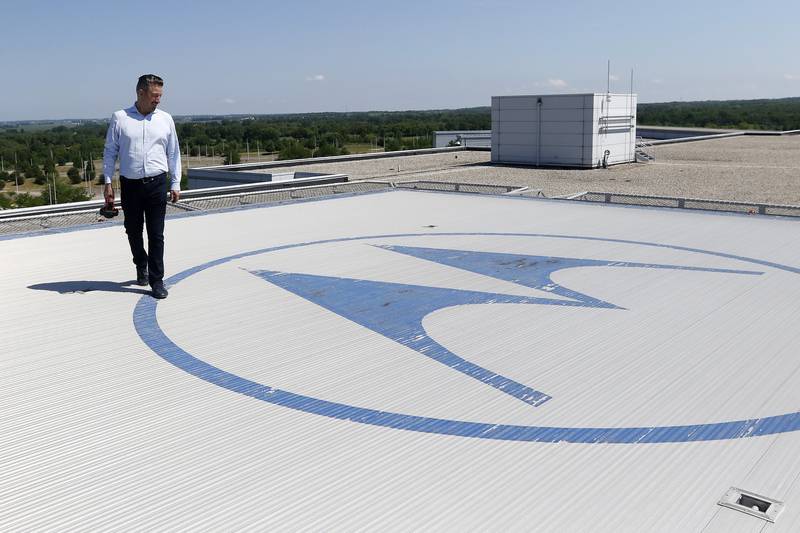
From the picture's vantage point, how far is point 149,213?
8.96m

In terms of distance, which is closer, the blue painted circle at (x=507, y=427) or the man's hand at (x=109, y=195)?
the blue painted circle at (x=507, y=427)

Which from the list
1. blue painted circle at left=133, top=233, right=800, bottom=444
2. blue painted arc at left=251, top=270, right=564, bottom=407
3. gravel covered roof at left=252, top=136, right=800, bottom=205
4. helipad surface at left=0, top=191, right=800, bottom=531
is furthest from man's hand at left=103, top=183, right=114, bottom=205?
gravel covered roof at left=252, top=136, right=800, bottom=205

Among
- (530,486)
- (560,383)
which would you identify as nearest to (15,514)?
(530,486)

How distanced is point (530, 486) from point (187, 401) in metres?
2.71

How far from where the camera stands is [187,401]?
19.0 ft

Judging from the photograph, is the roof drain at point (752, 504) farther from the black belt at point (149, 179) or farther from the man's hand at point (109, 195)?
the man's hand at point (109, 195)

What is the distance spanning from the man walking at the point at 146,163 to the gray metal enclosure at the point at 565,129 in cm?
2905

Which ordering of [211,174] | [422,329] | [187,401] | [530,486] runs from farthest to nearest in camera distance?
[211,174] → [422,329] → [187,401] → [530,486]

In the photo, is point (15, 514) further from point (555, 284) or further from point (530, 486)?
point (555, 284)

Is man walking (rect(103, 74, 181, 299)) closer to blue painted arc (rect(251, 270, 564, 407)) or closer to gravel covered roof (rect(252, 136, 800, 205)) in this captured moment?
blue painted arc (rect(251, 270, 564, 407))

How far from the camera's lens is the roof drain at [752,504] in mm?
4121

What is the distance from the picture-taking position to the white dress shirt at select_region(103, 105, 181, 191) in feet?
28.4

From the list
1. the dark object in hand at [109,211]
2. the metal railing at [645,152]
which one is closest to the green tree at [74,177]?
the metal railing at [645,152]

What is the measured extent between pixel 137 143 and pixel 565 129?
1193 inches
